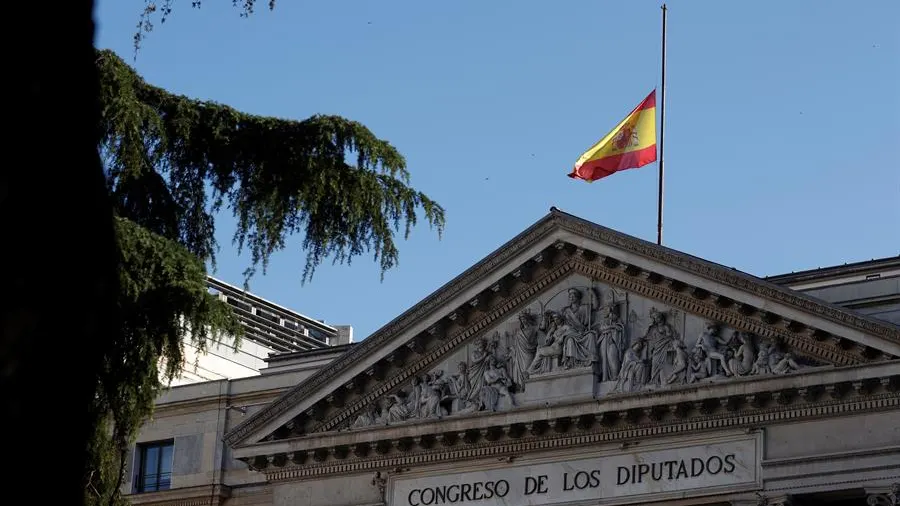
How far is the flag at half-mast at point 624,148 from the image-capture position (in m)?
35.6

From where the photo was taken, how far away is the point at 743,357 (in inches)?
1137

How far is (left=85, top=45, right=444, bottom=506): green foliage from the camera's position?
17.8m

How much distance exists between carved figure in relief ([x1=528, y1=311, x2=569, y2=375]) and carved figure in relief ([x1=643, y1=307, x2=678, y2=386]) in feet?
5.70

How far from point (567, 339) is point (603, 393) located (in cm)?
129

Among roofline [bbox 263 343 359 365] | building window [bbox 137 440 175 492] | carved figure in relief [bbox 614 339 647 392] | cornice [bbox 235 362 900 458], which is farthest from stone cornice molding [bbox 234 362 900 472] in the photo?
building window [bbox 137 440 175 492]

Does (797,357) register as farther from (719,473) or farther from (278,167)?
(278,167)

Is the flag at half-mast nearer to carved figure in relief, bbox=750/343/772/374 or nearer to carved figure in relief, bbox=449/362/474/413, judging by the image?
carved figure in relief, bbox=449/362/474/413

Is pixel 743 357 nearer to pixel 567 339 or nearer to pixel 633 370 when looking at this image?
pixel 633 370

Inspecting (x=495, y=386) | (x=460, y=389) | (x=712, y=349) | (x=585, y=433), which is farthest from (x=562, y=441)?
(x=712, y=349)

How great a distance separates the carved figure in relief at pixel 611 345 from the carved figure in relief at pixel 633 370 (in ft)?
0.41

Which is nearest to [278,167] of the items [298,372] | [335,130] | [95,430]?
[335,130]

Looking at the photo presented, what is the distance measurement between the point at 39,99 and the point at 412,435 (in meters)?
28.4

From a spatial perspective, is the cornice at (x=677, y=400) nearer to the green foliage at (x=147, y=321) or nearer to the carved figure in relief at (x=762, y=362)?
the carved figure in relief at (x=762, y=362)

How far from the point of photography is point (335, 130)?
19375mm
